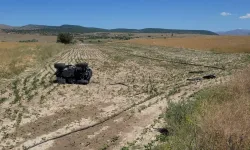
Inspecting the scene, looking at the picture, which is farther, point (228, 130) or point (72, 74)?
point (72, 74)

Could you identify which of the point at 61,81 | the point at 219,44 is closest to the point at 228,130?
the point at 61,81

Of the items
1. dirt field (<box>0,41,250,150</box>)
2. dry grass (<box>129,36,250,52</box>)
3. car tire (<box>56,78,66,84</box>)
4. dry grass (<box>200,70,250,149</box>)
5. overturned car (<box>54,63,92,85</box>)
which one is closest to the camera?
dry grass (<box>200,70,250,149</box>)

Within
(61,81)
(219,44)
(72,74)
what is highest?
(72,74)

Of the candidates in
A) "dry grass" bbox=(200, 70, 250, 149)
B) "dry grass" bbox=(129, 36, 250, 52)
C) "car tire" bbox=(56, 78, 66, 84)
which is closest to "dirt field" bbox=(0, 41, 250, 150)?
"car tire" bbox=(56, 78, 66, 84)

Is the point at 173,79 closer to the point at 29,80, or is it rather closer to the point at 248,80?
the point at 29,80

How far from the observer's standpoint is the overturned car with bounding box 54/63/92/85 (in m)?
24.3

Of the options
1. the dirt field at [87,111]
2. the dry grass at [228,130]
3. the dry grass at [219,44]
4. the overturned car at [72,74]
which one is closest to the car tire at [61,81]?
the overturned car at [72,74]

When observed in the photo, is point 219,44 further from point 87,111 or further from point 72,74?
point 87,111

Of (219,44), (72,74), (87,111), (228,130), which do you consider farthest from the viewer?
(219,44)

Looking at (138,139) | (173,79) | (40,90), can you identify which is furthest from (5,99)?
(173,79)

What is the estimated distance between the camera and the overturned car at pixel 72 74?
24.3 meters

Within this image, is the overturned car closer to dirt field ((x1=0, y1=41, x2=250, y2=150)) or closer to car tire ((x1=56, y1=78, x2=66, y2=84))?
car tire ((x1=56, y1=78, x2=66, y2=84))

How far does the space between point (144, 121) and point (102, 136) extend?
237cm

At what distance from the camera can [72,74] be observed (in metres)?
24.5
